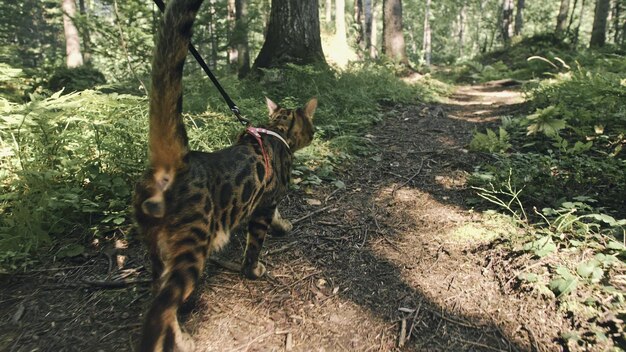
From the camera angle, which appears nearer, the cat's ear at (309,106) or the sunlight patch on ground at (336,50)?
the cat's ear at (309,106)

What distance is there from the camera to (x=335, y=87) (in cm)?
809

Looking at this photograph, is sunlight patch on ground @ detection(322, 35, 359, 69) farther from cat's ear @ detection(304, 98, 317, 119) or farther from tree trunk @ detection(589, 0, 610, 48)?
tree trunk @ detection(589, 0, 610, 48)

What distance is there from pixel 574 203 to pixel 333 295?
2.29m

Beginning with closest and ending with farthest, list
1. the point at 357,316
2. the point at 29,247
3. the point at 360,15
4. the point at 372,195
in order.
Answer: the point at 357,316 < the point at 29,247 < the point at 372,195 < the point at 360,15

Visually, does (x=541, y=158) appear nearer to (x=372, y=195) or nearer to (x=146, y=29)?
(x=372, y=195)

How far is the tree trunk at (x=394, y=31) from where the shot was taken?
13.6 metres

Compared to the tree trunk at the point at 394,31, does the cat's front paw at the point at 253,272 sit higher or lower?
lower

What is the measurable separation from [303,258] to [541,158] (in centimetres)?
306

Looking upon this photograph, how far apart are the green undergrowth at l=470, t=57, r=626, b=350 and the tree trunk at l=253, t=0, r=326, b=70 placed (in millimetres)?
4675

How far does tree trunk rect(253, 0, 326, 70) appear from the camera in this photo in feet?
26.6

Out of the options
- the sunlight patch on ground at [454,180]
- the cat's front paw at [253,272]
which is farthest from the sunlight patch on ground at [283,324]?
the sunlight patch on ground at [454,180]

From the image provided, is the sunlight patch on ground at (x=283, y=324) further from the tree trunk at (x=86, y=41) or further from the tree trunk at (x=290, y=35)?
the tree trunk at (x=86, y=41)

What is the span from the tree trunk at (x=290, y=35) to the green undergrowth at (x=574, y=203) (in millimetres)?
4675

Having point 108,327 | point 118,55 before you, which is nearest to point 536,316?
point 108,327
